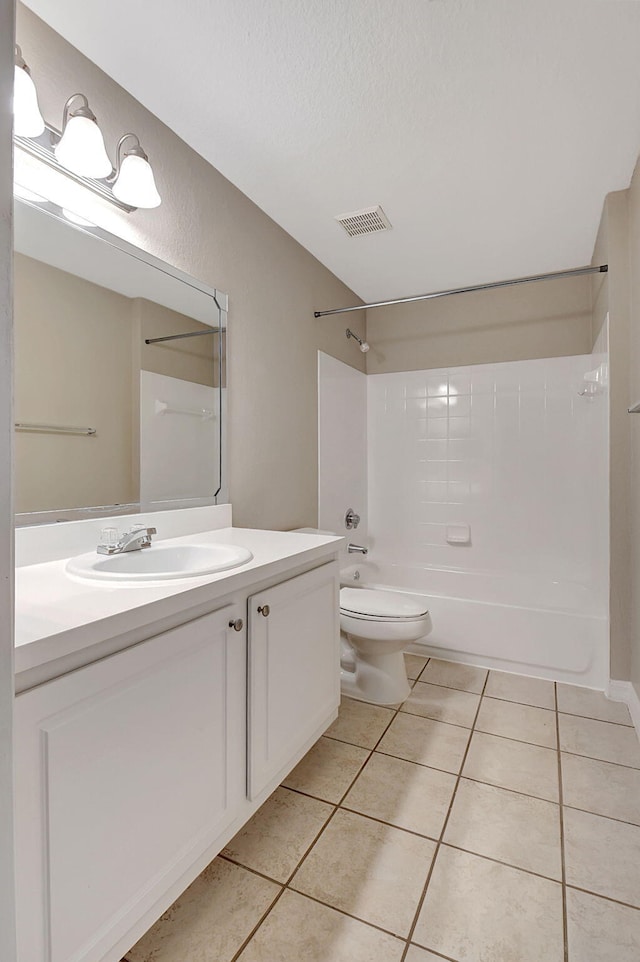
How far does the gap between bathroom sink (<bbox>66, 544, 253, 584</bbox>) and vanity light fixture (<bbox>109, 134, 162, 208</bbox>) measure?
106cm

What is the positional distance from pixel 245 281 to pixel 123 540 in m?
1.28

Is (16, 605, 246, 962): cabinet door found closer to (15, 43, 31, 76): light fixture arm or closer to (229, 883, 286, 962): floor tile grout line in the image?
(229, 883, 286, 962): floor tile grout line

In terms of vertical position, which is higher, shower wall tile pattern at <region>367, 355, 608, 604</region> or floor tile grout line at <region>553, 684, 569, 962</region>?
shower wall tile pattern at <region>367, 355, 608, 604</region>

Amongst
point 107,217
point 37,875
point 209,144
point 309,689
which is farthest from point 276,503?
point 37,875

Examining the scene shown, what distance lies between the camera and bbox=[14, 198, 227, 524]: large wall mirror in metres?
1.21

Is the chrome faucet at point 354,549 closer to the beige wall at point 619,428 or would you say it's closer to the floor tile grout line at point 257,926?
the beige wall at point 619,428

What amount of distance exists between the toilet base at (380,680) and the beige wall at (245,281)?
2.54 feet

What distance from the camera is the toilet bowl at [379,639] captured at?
207 cm

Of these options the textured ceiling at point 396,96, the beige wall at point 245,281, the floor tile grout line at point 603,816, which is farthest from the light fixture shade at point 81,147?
the floor tile grout line at point 603,816

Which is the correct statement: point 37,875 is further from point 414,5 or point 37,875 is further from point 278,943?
point 414,5

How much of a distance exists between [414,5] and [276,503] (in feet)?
5.83

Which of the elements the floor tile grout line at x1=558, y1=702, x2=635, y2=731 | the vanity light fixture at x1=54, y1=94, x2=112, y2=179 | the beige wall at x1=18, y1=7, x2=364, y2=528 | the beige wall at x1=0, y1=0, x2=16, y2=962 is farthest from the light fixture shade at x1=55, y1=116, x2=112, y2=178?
the floor tile grout line at x1=558, y1=702, x2=635, y2=731

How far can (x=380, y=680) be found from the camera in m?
2.16

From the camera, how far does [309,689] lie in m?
1.48
